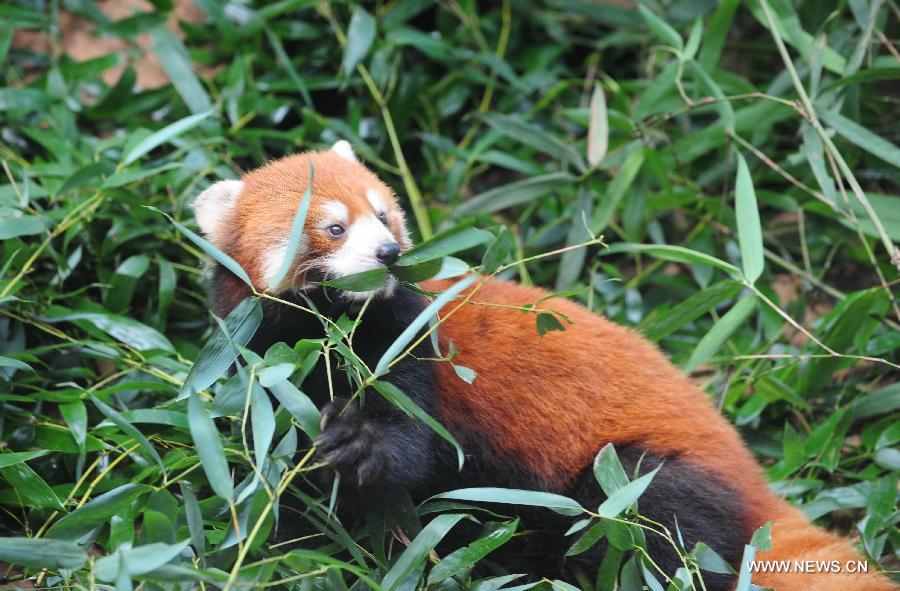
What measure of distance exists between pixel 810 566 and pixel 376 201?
2144 millimetres

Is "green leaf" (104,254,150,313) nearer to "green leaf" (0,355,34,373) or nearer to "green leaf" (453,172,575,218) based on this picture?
"green leaf" (0,355,34,373)

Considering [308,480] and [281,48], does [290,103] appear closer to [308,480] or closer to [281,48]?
[281,48]

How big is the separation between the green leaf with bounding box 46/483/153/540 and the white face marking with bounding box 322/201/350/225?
1165mm

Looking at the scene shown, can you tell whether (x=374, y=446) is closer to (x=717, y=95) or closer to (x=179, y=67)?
(x=717, y=95)

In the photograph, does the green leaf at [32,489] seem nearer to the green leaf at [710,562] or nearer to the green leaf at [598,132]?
the green leaf at [710,562]

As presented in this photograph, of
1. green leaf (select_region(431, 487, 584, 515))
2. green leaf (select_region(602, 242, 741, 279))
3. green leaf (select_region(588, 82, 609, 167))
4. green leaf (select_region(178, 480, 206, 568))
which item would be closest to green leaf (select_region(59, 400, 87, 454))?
green leaf (select_region(178, 480, 206, 568))

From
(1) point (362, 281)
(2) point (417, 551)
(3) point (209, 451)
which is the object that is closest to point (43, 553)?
(3) point (209, 451)

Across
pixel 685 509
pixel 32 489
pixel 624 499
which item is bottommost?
pixel 32 489

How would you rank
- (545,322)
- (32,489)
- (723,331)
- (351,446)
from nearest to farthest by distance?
(351,446) < (545,322) < (32,489) < (723,331)

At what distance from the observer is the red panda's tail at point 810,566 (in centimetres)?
327

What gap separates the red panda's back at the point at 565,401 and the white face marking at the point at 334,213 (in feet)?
1.81

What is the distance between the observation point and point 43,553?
267cm

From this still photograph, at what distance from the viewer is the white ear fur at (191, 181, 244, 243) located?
3.73m

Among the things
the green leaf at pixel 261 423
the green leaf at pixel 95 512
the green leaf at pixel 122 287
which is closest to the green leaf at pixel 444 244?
the green leaf at pixel 261 423
